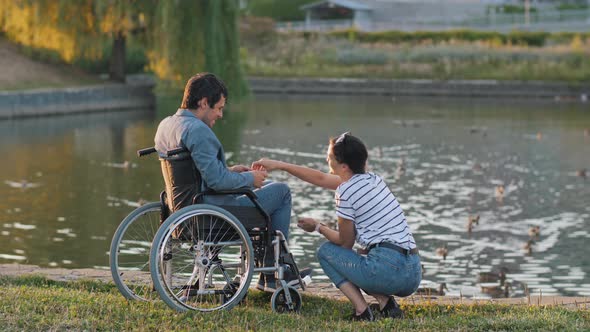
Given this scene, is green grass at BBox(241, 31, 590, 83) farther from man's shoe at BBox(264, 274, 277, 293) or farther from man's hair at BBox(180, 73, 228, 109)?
man's hair at BBox(180, 73, 228, 109)

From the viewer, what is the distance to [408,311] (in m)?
7.03

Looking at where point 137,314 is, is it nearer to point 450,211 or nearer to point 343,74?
point 450,211

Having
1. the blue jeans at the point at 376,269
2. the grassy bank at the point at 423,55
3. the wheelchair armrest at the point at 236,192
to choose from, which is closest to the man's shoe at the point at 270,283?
the blue jeans at the point at 376,269

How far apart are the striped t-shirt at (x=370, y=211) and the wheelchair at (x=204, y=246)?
480 millimetres

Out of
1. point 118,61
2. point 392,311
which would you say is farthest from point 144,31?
point 392,311

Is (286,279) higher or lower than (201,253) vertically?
lower

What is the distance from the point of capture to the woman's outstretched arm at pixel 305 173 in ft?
23.6

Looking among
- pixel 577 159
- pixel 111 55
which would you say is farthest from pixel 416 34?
pixel 577 159

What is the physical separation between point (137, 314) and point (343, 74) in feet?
124

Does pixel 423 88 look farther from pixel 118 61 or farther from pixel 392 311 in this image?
pixel 392 311

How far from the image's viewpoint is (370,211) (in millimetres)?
6914

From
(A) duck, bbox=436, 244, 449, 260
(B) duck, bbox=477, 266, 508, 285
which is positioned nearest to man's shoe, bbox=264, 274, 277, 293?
(B) duck, bbox=477, 266, 508, 285

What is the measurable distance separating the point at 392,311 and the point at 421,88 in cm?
3500

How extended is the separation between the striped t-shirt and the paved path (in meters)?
0.74
